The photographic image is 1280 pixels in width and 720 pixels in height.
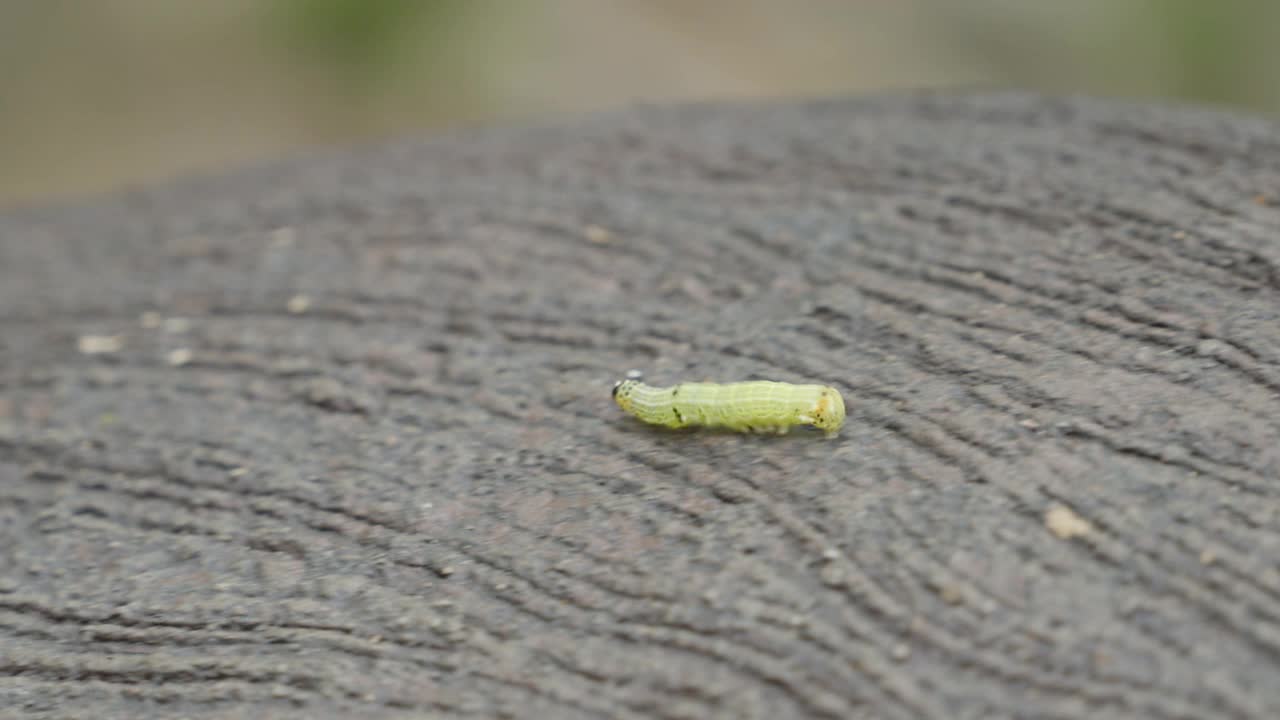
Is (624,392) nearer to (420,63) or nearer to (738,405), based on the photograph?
(738,405)

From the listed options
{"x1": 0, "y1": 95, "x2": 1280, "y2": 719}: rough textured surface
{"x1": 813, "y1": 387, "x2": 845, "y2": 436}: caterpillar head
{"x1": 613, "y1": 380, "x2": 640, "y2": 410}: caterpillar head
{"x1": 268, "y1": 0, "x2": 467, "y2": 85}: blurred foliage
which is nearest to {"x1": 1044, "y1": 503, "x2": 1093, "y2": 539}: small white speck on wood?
{"x1": 0, "y1": 95, "x2": 1280, "y2": 719}: rough textured surface

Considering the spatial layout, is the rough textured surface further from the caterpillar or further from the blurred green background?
the blurred green background

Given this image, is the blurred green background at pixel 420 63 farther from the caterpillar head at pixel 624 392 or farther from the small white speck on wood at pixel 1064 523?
the small white speck on wood at pixel 1064 523

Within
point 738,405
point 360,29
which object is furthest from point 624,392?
point 360,29

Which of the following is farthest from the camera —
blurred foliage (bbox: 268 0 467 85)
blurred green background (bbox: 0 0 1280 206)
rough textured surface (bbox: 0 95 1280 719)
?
blurred green background (bbox: 0 0 1280 206)

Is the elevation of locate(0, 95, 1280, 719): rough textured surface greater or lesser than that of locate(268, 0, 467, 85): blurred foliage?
lesser
